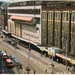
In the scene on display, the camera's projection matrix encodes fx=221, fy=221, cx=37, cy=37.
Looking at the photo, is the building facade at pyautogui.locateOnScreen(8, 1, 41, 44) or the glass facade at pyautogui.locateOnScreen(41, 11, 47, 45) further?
the building facade at pyautogui.locateOnScreen(8, 1, 41, 44)

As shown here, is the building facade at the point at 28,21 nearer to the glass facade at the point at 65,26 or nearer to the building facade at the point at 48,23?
the building facade at the point at 48,23

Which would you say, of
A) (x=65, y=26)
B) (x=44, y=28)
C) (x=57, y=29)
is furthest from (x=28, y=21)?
(x=65, y=26)

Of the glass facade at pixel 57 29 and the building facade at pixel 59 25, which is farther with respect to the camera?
the glass facade at pixel 57 29

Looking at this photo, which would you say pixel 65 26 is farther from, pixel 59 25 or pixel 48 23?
pixel 48 23

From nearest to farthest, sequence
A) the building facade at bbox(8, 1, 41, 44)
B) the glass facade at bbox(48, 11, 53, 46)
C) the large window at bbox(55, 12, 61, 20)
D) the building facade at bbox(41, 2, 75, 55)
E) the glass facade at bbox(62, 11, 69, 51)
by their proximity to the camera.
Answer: the building facade at bbox(41, 2, 75, 55), the glass facade at bbox(62, 11, 69, 51), the large window at bbox(55, 12, 61, 20), the glass facade at bbox(48, 11, 53, 46), the building facade at bbox(8, 1, 41, 44)

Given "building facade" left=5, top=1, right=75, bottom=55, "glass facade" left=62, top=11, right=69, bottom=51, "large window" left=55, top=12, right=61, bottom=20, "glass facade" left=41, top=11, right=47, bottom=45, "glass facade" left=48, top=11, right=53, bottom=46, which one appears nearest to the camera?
"building facade" left=5, top=1, right=75, bottom=55

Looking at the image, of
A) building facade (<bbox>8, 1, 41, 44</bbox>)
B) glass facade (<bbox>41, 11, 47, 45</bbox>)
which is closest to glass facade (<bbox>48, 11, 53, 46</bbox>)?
glass facade (<bbox>41, 11, 47, 45</bbox>)

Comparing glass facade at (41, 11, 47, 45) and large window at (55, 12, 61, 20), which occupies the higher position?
large window at (55, 12, 61, 20)

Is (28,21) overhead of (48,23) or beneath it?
beneath

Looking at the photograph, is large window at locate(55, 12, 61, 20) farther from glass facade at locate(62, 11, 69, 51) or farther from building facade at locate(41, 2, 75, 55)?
glass facade at locate(62, 11, 69, 51)

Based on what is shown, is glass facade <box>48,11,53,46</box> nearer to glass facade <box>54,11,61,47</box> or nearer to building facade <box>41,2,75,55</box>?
building facade <box>41,2,75,55</box>

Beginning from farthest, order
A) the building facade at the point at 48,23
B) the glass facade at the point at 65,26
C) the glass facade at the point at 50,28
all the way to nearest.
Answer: the glass facade at the point at 50,28 → the glass facade at the point at 65,26 → the building facade at the point at 48,23

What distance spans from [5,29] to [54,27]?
5035 cm

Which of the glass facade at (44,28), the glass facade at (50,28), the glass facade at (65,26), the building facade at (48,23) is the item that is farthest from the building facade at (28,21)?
the glass facade at (65,26)
